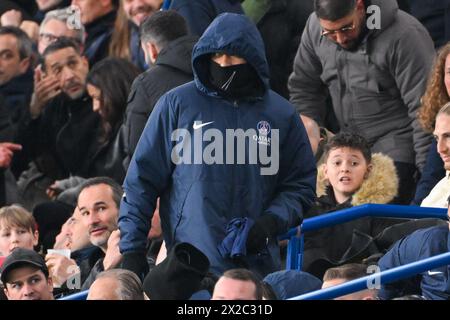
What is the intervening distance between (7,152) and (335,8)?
128 inches

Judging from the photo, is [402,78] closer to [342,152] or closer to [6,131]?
[342,152]

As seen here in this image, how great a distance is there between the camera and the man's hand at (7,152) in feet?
53.4

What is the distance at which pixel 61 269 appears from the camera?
555 inches

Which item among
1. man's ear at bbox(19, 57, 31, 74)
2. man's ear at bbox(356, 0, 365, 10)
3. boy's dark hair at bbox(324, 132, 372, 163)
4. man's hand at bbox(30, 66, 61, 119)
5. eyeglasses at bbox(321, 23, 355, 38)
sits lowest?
boy's dark hair at bbox(324, 132, 372, 163)

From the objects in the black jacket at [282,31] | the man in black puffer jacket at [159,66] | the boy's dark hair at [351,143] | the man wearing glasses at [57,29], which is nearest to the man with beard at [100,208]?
the man in black puffer jacket at [159,66]

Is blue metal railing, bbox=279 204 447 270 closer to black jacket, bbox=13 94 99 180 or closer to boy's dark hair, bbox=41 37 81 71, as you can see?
black jacket, bbox=13 94 99 180

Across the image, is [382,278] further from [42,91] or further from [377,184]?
[42,91]

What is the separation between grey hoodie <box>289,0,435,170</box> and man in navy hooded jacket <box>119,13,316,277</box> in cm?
202

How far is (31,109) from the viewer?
1689cm

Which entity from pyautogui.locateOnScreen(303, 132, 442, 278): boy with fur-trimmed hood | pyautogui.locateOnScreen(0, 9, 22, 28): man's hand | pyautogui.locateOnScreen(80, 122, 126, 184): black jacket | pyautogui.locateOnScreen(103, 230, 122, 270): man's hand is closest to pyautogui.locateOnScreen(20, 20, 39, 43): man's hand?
pyautogui.locateOnScreen(0, 9, 22, 28): man's hand

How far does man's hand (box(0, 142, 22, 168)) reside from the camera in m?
16.3

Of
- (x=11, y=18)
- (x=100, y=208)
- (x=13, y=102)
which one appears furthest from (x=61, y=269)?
(x=11, y=18)

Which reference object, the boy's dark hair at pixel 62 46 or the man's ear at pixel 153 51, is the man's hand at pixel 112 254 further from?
the boy's dark hair at pixel 62 46
